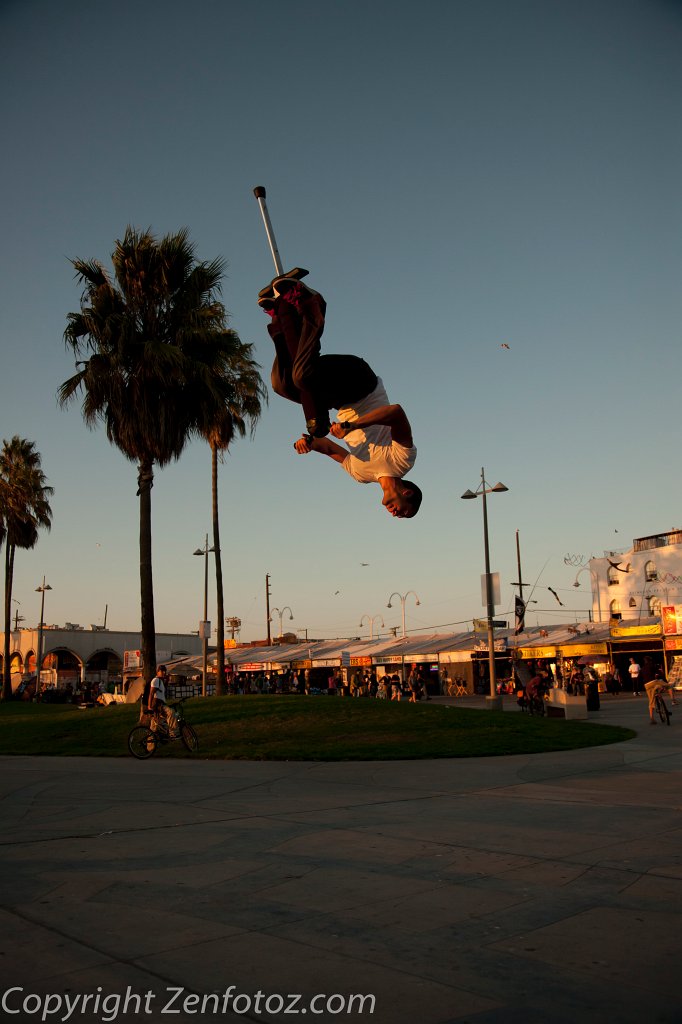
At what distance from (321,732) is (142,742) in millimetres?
4199

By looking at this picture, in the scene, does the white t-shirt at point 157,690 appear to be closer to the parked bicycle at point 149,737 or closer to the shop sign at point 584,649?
the parked bicycle at point 149,737

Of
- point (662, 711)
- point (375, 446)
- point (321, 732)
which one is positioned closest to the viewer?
point (375, 446)

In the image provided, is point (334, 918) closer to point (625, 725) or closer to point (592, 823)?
point (592, 823)

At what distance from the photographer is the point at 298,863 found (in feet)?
21.9

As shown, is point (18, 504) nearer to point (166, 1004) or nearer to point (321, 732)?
point (321, 732)

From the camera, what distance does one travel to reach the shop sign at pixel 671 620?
36.5 metres

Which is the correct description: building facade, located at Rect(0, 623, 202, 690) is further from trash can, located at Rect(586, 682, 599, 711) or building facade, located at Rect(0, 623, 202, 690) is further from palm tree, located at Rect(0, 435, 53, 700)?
trash can, located at Rect(586, 682, 599, 711)

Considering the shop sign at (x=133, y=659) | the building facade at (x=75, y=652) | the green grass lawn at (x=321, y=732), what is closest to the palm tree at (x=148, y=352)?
the green grass lawn at (x=321, y=732)

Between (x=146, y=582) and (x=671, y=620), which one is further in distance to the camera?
(x=671, y=620)

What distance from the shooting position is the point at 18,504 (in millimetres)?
44875

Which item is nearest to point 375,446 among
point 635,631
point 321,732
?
point 321,732

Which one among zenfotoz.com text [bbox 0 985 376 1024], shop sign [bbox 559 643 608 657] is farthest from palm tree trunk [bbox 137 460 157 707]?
shop sign [bbox 559 643 608 657]

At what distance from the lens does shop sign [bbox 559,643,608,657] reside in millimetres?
40062

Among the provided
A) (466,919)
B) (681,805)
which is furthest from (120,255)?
(466,919)
